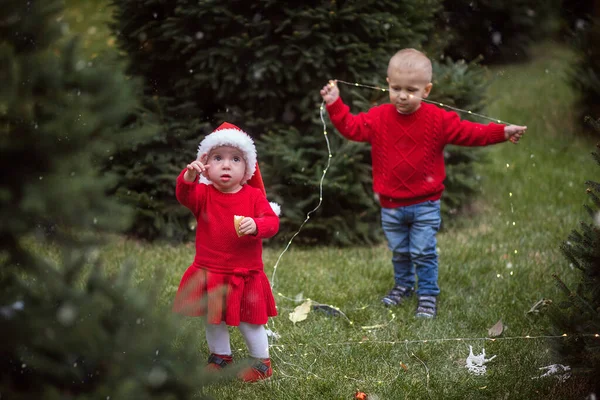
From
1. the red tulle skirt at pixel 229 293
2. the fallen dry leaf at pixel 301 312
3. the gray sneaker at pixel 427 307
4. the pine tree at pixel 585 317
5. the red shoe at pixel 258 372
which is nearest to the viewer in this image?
the pine tree at pixel 585 317

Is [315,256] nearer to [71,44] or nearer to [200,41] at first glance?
[200,41]

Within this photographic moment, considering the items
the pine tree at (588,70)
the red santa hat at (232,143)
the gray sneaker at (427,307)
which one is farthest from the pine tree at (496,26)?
the red santa hat at (232,143)

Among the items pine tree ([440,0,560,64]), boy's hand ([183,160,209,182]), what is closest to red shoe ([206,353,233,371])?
boy's hand ([183,160,209,182])

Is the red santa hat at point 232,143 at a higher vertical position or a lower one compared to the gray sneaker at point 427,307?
higher

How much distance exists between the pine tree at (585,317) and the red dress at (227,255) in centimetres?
136

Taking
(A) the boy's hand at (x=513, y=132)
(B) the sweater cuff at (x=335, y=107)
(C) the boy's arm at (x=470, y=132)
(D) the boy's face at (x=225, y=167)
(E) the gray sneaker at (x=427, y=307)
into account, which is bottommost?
(E) the gray sneaker at (x=427, y=307)

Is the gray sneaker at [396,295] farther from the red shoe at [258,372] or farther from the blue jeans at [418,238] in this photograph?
the red shoe at [258,372]

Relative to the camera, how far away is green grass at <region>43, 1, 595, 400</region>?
3.26 meters

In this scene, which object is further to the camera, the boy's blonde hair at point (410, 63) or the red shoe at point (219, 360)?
the boy's blonde hair at point (410, 63)

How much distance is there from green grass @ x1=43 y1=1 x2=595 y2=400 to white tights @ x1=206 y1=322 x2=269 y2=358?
16 centimetres

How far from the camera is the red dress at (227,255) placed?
10.7 ft

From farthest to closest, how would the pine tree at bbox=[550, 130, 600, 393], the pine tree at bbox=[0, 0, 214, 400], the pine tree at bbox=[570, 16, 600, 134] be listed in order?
the pine tree at bbox=[570, 16, 600, 134], the pine tree at bbox=[550, 130, 600, 393], the pine tree at bbox=[0, 0, 214, 400]

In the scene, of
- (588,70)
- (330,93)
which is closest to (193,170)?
(330,93)

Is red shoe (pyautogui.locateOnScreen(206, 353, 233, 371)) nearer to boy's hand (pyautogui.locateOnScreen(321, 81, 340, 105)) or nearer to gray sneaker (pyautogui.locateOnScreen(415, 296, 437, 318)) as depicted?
gray sneaker (pyautogui.locateOnScreen(415, 296, 437, 318))
